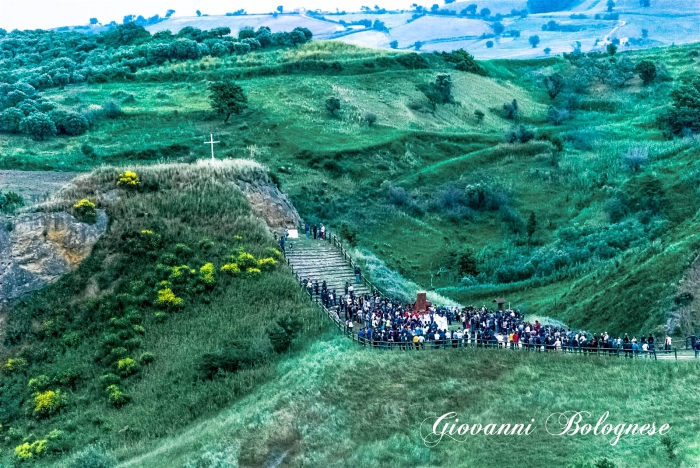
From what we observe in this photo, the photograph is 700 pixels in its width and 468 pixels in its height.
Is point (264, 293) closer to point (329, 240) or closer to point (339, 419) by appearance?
point (329, 240)

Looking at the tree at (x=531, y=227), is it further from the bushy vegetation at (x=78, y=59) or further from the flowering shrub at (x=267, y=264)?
the bushy vegetation at (x=78, y=59)

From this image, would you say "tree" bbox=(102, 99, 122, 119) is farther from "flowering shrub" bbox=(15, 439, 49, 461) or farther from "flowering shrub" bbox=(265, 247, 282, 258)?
"flowering shrub" bbox=(15, 439, 49, 461)

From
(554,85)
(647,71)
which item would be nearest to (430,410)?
(554,85)

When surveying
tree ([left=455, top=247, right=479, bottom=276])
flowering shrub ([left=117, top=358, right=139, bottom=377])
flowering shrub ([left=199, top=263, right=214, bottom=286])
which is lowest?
tree ([left=455, top=247, right=479, bottom=276])

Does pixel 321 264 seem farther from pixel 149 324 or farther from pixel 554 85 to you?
pixel 554 85

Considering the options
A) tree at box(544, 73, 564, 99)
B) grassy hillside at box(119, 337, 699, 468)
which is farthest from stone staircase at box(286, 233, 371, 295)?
tree at box(544, 73, 564, 99)

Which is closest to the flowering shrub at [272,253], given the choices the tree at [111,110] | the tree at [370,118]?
the tree at [111,110]

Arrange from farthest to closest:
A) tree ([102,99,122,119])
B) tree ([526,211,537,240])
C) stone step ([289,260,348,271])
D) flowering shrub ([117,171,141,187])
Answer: tree ([102,99,122,119]) < tree ([526,211,537,240]) < flowering shrub ([117,171,141,187]) < stone step ([289,260,348,271])
